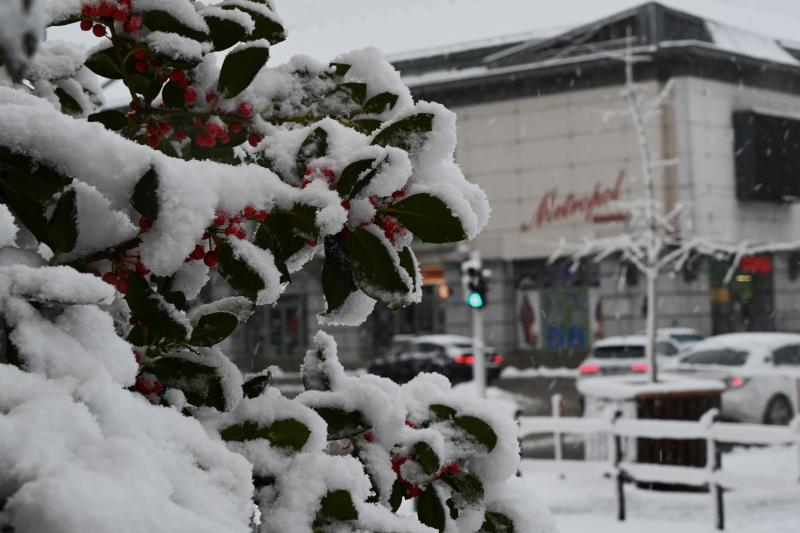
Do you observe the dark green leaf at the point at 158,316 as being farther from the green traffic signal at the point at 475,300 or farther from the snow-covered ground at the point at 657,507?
the green traffic signal at the point at 475,300

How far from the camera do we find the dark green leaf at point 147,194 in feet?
3.59

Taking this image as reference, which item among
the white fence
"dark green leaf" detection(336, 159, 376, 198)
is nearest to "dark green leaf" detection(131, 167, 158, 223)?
"dark green leaf" detection(336, 159, 376, 198)

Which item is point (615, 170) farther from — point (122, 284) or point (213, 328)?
point (122, 284)

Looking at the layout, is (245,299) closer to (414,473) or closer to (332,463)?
(332,463)

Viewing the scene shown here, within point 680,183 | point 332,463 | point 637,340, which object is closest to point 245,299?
point 332,463

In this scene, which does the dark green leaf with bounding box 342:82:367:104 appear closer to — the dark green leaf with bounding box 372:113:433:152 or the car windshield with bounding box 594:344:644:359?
the dark green leaf with bounding box 372:113:433:152

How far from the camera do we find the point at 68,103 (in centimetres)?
187

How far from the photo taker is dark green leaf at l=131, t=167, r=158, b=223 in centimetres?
109

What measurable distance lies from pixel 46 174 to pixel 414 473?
734 millimetres

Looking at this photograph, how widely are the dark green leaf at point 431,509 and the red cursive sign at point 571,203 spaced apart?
1010 inches

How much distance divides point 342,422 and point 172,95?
591 mm

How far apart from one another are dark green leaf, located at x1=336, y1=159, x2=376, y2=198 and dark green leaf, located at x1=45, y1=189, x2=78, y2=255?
14.1 inches

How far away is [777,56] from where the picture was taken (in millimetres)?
27953

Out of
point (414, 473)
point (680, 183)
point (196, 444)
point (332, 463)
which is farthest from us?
point (680, 183)
